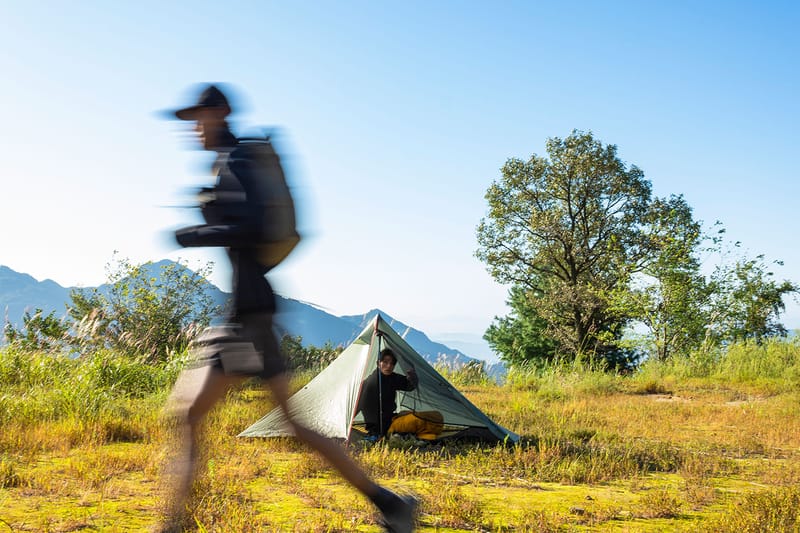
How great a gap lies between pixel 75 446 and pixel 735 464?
572 cm

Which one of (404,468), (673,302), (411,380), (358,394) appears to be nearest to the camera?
(404,468)

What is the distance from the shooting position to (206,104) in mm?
3174

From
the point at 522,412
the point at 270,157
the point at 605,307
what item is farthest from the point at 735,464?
the point at 605,307

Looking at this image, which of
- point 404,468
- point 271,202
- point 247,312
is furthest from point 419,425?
point 271,202

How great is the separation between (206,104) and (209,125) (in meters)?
0.10

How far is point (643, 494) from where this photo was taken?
4.41m

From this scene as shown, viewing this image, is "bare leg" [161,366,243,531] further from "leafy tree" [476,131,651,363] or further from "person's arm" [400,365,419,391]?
"leafy tree" [476,131,651,363]

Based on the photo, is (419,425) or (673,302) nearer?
(419,425)

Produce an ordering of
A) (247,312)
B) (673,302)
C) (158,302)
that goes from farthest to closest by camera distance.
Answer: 1. (673,302)
2. (158,302)
3. (247,312)

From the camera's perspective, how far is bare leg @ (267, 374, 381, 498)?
299 cm

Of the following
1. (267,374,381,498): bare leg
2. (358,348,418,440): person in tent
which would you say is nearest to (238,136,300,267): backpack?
(267,374,381,498): bare leg

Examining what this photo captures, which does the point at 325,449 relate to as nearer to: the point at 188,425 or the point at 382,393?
the point at 188,425

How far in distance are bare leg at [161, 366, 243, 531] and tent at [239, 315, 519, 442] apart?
11.3 feet

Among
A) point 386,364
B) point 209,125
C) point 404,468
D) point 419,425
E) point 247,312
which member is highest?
point 209,125
